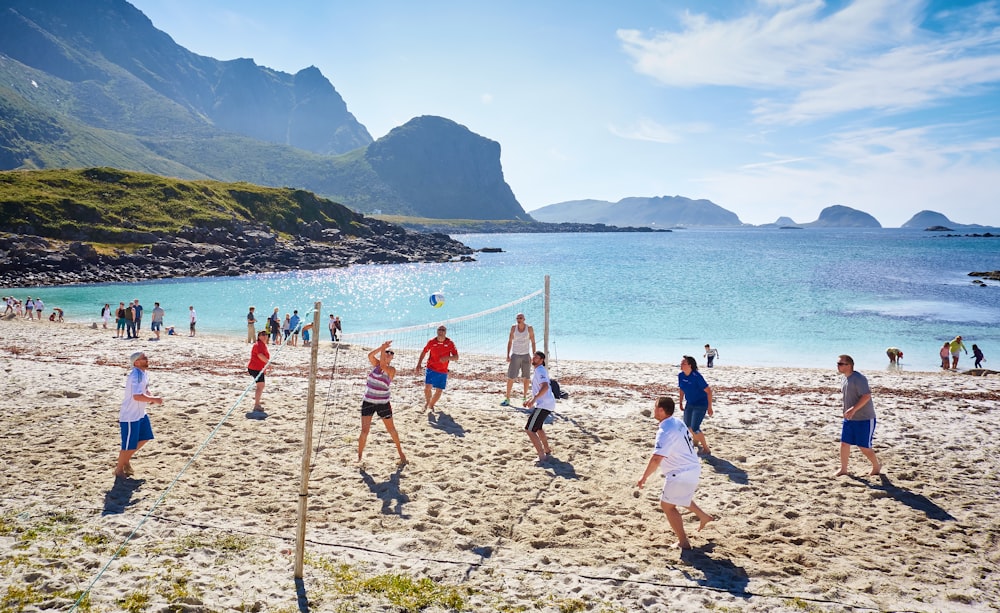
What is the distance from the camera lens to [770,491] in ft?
23.2

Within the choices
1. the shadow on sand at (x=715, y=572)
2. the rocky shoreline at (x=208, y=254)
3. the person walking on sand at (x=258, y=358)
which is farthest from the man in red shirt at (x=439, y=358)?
the rocky shoreline at (x=208, y=254)

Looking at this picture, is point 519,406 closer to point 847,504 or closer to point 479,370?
point 479,370

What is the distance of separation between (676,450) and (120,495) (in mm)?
6138

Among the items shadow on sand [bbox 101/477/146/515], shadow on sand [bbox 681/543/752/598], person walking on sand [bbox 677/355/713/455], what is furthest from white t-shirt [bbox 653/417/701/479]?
shadow on sand [bbox 101/477/146/515]

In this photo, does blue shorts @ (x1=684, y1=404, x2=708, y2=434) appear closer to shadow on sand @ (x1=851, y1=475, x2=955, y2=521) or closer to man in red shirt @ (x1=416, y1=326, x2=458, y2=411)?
shadow on sand @ (x1=851, y1=475, x2=955, y2=521)

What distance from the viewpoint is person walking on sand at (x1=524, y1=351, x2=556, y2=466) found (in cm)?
791

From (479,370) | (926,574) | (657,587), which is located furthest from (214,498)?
(479,370)

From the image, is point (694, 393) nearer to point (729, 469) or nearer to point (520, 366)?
point (729, 469)

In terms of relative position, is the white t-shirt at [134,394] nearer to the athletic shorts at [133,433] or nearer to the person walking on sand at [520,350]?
the athletic shorts at [133,433]

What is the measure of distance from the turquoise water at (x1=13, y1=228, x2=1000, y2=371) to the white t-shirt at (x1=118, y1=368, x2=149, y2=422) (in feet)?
56.5

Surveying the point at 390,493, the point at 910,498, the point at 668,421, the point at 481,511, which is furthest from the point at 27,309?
the point at 910,498

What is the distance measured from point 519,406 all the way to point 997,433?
788cm

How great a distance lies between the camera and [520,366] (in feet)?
35.9

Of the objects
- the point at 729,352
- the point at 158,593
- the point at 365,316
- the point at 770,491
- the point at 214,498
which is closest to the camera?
the point at 158,593
